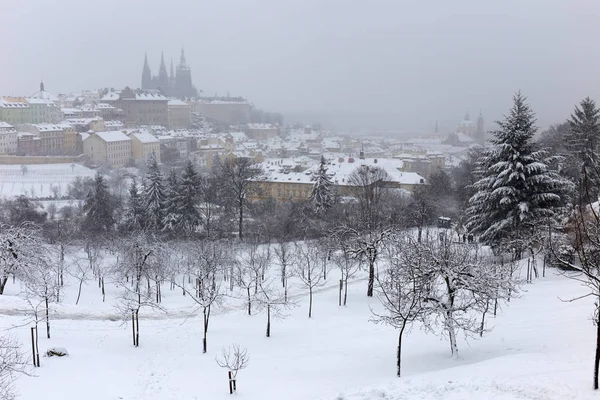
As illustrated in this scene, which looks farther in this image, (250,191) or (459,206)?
(250,191)

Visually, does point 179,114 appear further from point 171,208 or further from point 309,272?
point 309,272

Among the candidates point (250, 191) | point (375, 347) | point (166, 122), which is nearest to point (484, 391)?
point (375, 347)

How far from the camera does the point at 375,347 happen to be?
1756 cm

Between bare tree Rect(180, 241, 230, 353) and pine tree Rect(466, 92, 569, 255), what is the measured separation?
1349 centimetres

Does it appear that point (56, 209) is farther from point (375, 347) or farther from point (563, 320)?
point (563, 320)

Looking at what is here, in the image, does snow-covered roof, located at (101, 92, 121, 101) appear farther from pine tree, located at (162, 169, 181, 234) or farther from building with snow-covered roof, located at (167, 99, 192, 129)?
pine tree, located at (162, 169, 181, 234)

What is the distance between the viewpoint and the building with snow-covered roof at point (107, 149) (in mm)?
97312

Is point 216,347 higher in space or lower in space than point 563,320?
lower

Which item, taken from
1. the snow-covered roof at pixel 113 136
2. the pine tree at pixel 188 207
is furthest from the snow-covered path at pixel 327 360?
the snow-covered roof at pixel 113 136

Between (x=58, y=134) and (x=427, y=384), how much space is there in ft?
341

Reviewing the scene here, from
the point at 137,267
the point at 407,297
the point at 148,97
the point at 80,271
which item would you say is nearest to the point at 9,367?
the point at 407,297

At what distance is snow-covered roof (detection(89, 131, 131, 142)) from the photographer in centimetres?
9783

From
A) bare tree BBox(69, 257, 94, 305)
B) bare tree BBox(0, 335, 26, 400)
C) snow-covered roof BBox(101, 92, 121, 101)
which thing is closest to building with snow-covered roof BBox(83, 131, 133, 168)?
snow-covered roof BBox(101, 92, 121, 101)

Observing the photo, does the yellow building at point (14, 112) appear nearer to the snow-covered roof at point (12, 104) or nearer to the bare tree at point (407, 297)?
the snow-covered roof at point (12, 104)
